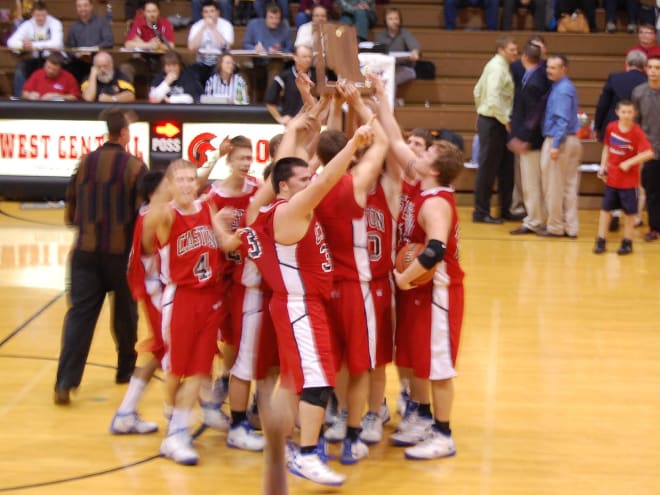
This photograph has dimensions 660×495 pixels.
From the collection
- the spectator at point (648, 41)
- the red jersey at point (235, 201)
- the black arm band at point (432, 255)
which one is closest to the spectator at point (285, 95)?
the spectator at point (648, 41)

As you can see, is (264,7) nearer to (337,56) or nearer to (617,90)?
(617,90)

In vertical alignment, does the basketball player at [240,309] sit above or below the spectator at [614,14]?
below

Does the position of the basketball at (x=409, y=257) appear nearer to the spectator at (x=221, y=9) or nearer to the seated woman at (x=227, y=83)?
the seated woman at (x=227, y=83)

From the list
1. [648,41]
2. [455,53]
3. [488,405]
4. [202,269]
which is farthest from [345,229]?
[455,53]

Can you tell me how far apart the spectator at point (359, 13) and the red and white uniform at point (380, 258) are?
33.1ft

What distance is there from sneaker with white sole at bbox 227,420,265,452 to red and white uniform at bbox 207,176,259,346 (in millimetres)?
449

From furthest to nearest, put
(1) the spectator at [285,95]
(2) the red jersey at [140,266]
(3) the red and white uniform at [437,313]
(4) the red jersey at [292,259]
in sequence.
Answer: (1) the spectator at [285,95]
(2) the red jersey at [140,266]
(3) the red and white uniform at [437,313]
(4) the red jersey at [292,259]

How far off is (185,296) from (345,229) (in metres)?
0.90

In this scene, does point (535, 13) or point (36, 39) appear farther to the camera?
point (535, 13)

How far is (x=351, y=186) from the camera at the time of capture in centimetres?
543

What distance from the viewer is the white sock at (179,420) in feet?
18.2

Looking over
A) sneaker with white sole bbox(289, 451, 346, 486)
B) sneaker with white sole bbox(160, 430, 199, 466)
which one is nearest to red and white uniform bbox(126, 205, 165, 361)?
sneaker with white sole bbox(160, 430, 199, 466)

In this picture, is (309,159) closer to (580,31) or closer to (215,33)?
(215,33)

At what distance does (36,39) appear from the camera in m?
14.8
